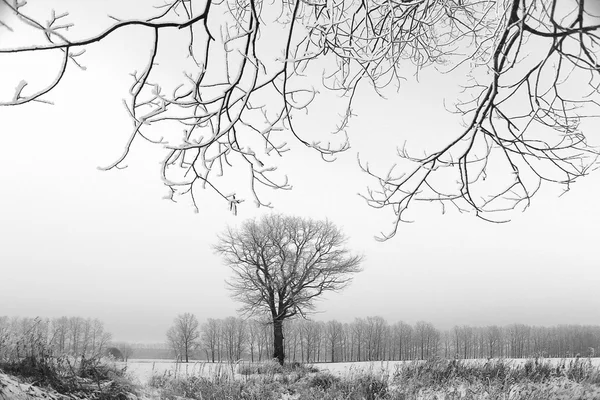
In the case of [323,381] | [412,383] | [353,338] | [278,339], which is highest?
[412,383]

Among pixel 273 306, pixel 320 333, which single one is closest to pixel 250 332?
pixel 320 333

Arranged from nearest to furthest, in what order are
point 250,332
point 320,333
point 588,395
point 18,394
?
1. point 18,394
2. point 588,395
3. point 250,332
4. point 320,333

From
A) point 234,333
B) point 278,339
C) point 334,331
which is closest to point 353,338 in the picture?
point 334,331

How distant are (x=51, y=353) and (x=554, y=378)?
30.2 feet

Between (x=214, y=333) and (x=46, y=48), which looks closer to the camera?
(x=46, y=48)

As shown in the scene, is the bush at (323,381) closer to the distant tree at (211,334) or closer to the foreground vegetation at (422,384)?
the foreground vegetation at (422,384)

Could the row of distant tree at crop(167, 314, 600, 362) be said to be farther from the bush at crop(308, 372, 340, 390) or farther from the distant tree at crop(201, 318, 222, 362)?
the bush at crop(308, 372, 340, 390)

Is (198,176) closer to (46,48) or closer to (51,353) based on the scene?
(46,48)

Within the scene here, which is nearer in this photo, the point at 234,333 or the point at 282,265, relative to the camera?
the point at 282,265

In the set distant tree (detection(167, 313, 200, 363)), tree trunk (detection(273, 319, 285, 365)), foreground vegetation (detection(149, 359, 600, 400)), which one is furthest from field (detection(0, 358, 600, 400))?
distant tree (detection(167, 313, 200, 363))

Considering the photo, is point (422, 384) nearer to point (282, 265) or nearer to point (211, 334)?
point (282, 265)

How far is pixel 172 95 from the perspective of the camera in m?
2.87

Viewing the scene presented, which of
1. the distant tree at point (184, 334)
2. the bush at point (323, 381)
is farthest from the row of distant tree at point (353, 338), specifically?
the bush at point (323, 381)

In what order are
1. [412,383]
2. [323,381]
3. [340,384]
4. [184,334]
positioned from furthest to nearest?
[184,334] < [323,381] < [340,384] < [412,383]
